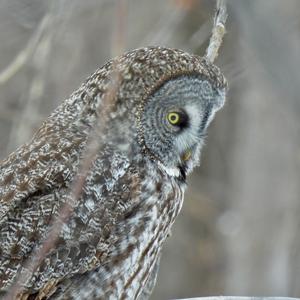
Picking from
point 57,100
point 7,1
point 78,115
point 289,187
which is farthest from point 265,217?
point 78,115

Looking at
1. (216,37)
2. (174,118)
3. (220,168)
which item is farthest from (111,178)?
(220,168)

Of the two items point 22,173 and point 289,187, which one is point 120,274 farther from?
point 289,187

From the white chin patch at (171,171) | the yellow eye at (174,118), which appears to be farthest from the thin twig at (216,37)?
the white chin patch at (171,171)

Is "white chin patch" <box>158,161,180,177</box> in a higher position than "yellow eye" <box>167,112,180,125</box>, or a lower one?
lower

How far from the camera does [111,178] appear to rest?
5188 mm

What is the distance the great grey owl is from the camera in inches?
194

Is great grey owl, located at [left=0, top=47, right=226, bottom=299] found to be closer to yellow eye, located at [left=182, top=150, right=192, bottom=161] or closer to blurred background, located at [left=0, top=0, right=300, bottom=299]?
yellow eye, located at [left=182, top=150, right=192, bottom=161]

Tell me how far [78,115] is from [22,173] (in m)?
0.56

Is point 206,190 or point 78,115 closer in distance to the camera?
point 78,115

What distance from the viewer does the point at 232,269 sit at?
470 inches

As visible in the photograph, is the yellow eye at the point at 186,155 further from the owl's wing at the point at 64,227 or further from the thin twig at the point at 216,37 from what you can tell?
the thin twig at the point at 216,37

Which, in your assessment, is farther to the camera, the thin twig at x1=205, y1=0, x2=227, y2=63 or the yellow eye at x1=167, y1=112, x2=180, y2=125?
the thin twig at x1=205, y1=0, x2=227, y2=63

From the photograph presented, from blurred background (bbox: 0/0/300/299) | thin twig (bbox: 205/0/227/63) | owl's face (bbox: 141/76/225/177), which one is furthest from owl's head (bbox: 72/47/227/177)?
blurred background (bbox: 0/0/300/299)

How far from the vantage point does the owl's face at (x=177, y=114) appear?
5305 mm
